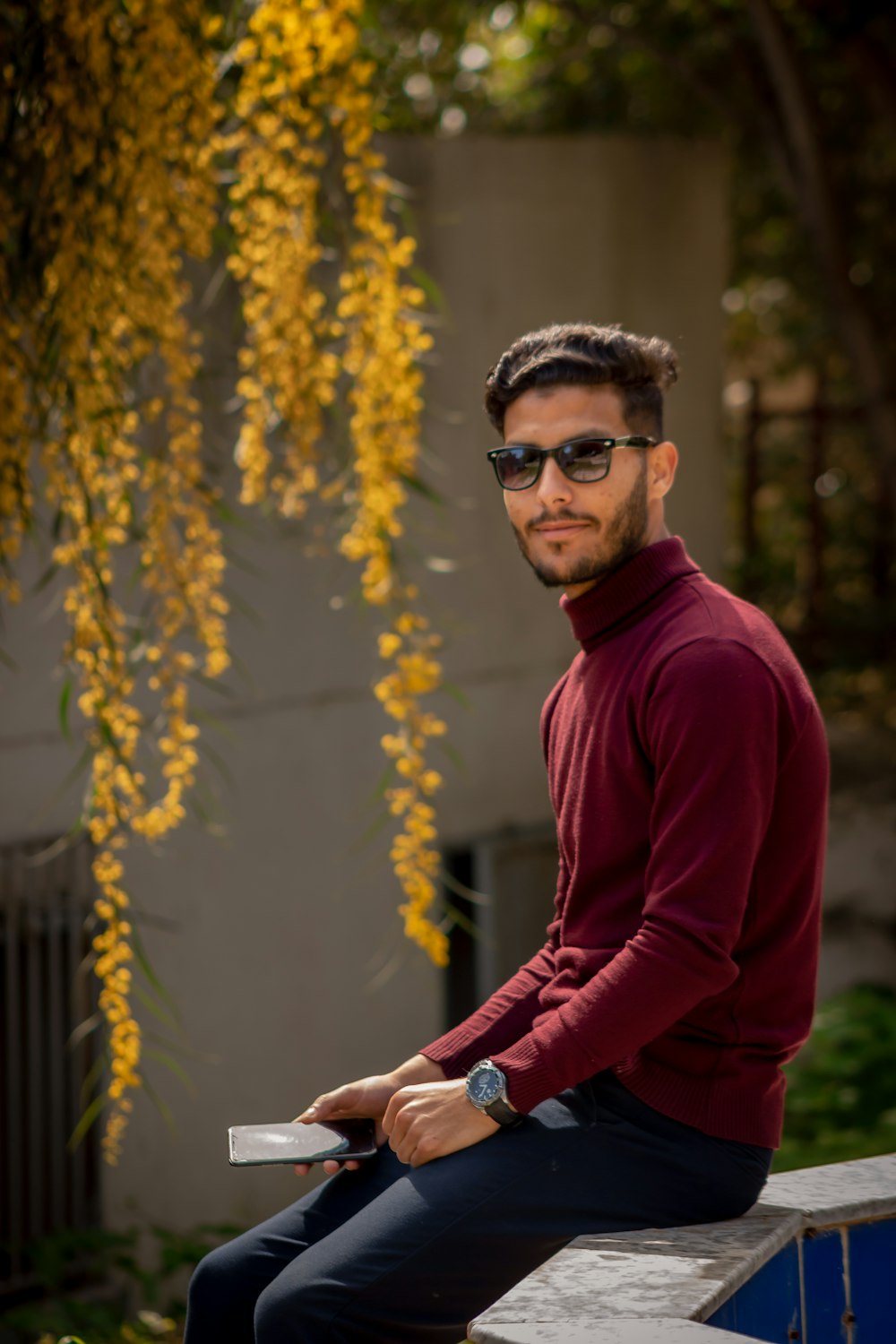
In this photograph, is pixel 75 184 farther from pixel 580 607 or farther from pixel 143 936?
pixel 143 936

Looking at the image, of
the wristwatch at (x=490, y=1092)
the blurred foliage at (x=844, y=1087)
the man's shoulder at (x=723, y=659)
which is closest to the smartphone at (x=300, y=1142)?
the wristwatch at (x=490, y=1092)

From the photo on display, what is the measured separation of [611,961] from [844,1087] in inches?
162

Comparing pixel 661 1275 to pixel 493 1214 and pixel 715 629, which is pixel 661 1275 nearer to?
pixel 493 1214

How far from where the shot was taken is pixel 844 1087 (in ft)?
18.6

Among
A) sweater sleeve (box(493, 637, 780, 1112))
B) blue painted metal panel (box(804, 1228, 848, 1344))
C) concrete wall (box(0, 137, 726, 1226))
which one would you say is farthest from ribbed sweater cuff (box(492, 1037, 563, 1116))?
concrete wall (box(0, 137, 726, 1226))

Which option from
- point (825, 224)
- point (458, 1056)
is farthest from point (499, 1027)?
point (825, 224)

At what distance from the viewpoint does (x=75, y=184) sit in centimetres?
251

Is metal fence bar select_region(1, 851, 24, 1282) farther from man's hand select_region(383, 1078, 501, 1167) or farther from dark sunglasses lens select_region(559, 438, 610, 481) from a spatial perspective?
dark sunglasses lens select_region(559, 438, 610, 481)

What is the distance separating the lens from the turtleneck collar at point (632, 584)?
2084 mm

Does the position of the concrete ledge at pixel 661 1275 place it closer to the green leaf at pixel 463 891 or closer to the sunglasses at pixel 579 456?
the green leaf at pixel 463 891

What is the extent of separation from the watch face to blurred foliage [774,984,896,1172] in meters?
3.06

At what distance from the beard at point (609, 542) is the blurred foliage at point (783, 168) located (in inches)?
125

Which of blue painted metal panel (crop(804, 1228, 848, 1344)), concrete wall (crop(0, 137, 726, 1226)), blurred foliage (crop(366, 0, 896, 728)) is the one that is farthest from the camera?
blurred foliage (crop(366, 0, 896, 728))

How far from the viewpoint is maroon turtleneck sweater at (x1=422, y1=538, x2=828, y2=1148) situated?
1.85m
